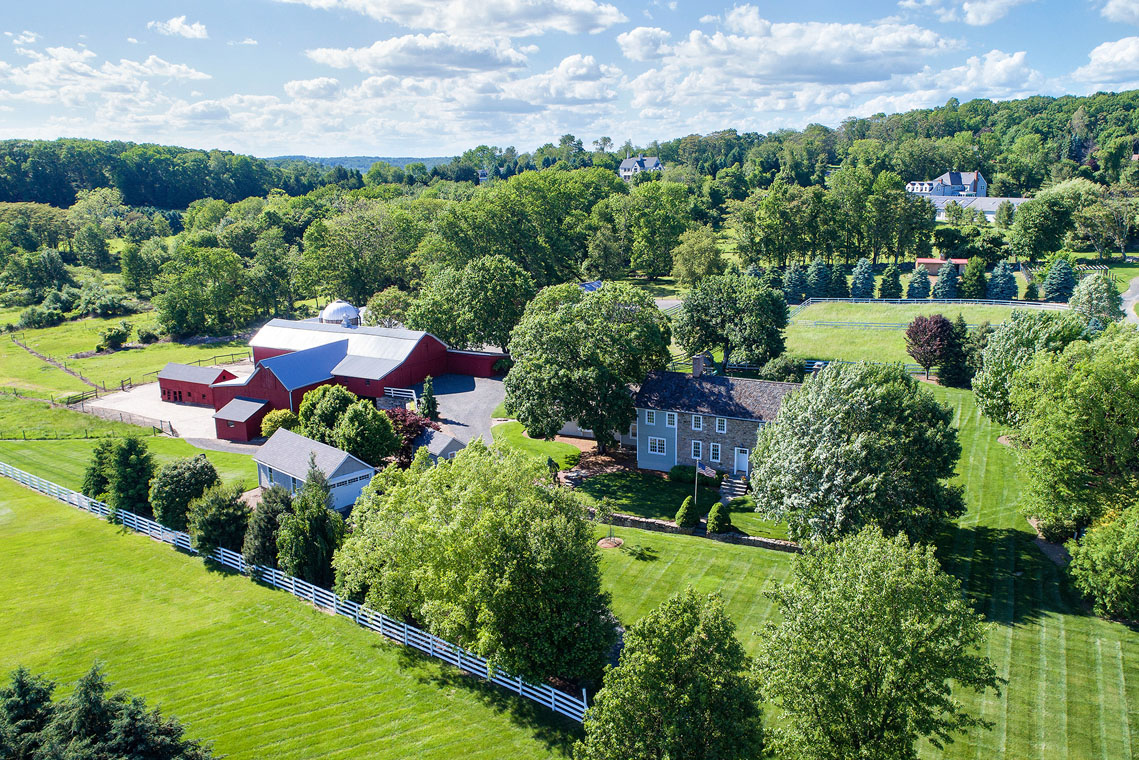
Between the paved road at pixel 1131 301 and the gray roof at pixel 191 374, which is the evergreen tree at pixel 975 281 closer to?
the paved road at pixel 1131 301

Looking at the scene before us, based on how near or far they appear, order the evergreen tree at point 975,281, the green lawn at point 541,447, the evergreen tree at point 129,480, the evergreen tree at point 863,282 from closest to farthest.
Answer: the evergreen tree at point 129,480 < the green lawn at point 541,447 < the evergreen tree at point 975,281 < the evergreen tree at point 863,282

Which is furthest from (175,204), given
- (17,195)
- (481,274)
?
(481,274)

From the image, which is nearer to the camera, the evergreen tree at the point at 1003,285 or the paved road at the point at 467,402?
the paved road at the point at 467,402

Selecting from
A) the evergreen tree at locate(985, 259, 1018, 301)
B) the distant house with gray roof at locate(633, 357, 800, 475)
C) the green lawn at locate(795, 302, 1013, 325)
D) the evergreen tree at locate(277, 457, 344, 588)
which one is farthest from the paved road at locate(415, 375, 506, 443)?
the evergreen tree at locate(985, 259, 1018, 301)

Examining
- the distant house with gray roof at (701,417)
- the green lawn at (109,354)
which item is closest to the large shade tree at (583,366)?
the distant house with gray roof at (701,417)

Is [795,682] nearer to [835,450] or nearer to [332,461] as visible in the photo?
[835,450]

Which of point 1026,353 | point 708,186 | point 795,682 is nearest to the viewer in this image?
point 795,682

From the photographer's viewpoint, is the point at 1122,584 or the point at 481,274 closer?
the point at 1122,584
